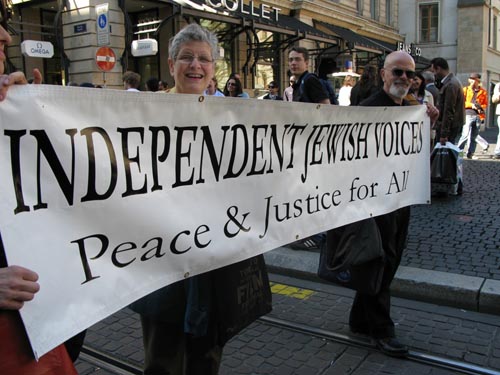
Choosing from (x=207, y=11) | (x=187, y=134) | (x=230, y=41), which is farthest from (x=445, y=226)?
(x=230, y=41)

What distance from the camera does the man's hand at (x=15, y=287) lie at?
52.7 inches

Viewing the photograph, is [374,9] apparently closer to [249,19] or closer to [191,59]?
[249,19]

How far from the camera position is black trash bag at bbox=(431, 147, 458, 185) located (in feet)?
24.0

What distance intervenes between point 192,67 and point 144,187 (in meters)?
0.71

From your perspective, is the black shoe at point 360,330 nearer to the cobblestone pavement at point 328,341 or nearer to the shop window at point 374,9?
the cobblestone pavement at point 328,341

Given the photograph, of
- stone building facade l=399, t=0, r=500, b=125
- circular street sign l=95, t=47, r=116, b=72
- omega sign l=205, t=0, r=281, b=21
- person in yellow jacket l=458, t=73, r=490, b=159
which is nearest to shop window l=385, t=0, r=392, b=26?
stone building facade l=399, t=0, r=500, b=125

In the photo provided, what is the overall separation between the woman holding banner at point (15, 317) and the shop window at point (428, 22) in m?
34.6

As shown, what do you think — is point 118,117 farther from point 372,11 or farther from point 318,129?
point 372,11

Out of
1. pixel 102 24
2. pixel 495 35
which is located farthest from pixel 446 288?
pixel 495 35

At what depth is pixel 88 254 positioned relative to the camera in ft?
5.49

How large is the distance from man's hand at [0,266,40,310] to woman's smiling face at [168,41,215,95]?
117 centimetres

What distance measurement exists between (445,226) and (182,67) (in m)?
4.63

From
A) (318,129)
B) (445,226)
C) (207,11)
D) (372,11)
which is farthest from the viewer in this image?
(372,11)

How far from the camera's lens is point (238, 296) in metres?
2.13
